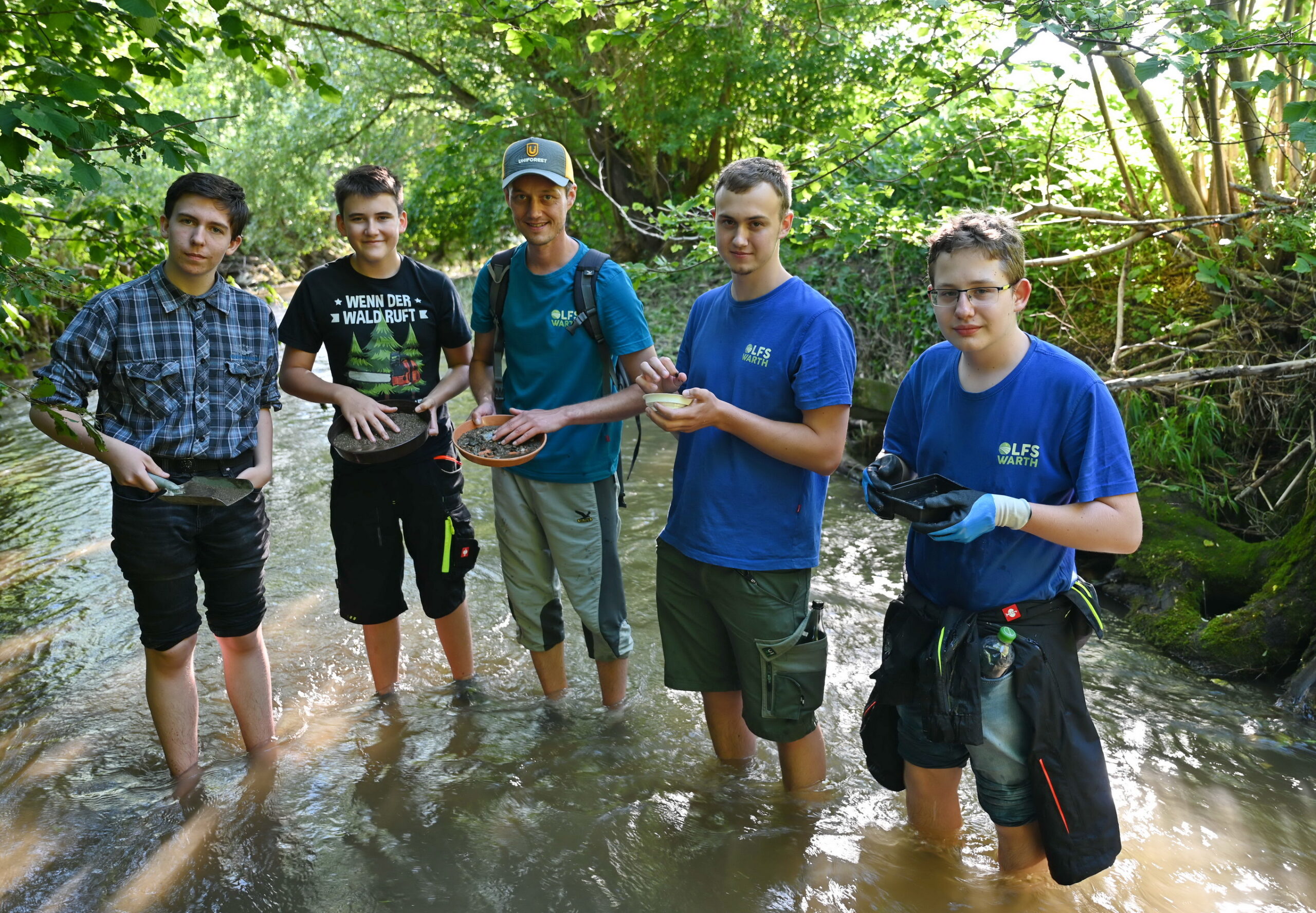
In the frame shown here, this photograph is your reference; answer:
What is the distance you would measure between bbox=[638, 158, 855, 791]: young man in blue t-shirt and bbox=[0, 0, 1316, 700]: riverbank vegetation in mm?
1707

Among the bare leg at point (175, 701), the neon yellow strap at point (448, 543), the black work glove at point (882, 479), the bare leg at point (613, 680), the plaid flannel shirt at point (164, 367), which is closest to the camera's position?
the black work glove at point (882, 479)

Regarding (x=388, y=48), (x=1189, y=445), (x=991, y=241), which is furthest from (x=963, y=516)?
(x=388, y=48)

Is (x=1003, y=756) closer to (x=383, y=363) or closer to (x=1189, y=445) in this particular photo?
(x=383, y=363)

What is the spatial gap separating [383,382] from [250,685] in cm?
126

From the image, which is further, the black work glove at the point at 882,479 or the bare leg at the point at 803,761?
the bare leg at the point at 803,761

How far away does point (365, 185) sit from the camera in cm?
347

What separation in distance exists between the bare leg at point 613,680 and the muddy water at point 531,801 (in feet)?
0.28

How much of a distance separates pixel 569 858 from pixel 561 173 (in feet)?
7.83

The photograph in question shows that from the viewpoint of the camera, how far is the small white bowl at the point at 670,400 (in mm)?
2637

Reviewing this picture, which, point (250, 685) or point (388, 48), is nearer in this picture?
point (250, 685)

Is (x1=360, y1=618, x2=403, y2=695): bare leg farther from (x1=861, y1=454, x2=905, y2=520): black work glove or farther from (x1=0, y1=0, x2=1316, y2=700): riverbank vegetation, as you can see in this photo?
(x1=861, y1=454, x2=905, y2=520): black work glove

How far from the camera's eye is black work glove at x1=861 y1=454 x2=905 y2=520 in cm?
243

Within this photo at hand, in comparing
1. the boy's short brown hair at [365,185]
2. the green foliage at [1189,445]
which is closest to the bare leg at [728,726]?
the boy's short brown hair at [365,185]

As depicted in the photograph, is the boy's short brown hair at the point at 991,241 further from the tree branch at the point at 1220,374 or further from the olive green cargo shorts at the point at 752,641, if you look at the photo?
the tree branch at the point at 1220,374
